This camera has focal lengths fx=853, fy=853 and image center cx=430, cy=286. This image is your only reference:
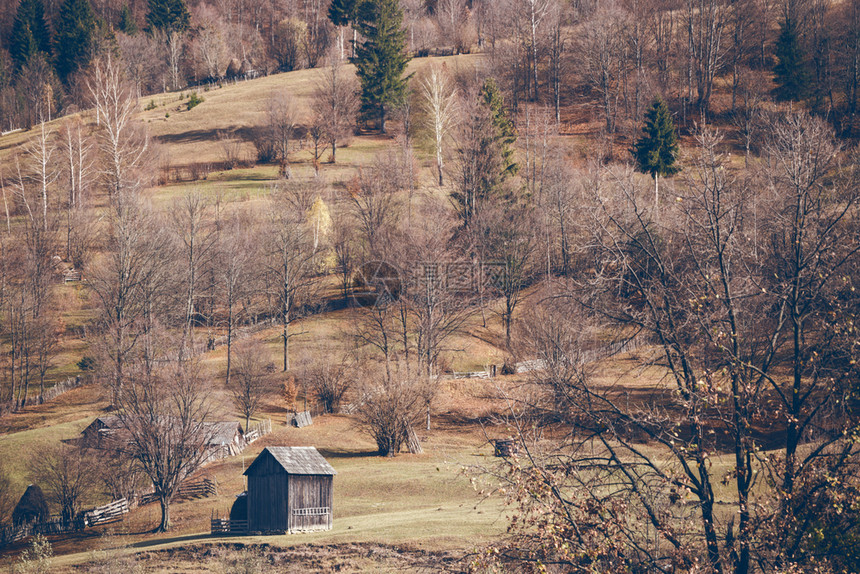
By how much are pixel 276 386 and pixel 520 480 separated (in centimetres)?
4754

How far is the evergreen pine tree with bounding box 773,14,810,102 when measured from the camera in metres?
94.2

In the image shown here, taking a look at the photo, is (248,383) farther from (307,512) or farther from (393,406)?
(307,512)

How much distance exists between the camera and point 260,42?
488 feet

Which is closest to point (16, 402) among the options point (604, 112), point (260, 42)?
point (604, 112)

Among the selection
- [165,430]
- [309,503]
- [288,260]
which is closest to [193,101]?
Result: [288,260]

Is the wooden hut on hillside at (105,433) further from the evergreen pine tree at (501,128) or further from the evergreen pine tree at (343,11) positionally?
the evergreen pine tree at (343,11)

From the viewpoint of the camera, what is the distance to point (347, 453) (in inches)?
1802

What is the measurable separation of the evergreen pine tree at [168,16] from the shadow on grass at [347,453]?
11094 cm

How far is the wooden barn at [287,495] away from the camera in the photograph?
34.0 m

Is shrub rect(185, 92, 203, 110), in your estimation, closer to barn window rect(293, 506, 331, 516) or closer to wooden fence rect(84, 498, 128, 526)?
wooden fence rect(84, 498, 128, 526)

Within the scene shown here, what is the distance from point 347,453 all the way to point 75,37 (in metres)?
105

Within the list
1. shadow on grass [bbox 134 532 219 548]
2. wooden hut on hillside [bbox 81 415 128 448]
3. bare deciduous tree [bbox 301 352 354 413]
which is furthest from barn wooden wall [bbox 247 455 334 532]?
bare deciduous tree [bbox 301 352 354 413]

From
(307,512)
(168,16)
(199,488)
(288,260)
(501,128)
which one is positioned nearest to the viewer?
(307,512)

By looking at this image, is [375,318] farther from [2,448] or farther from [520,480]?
[520,480]
